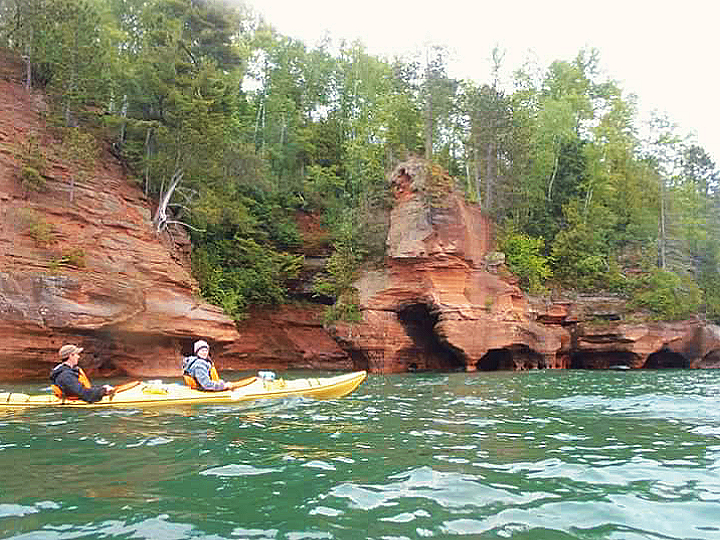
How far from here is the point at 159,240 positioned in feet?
74.3

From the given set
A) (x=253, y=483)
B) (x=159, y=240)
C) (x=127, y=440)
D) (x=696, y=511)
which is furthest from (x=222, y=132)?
(x=696, y=511)

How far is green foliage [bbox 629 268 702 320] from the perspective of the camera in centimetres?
2792

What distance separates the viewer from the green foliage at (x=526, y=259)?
28.5 m

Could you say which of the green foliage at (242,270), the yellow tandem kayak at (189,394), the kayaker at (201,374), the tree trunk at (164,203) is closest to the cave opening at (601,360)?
the green foliage at (242,270)

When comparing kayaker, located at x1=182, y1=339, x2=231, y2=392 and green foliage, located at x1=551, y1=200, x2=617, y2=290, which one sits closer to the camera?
kayaker, located at x1=182, y1=339, x2=231, y2=392

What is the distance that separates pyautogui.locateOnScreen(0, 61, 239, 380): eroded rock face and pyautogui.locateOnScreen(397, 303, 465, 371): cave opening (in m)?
8.22

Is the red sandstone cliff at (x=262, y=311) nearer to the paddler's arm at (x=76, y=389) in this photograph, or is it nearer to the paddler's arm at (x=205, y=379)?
the paddler's arm at (x=76, y=389)

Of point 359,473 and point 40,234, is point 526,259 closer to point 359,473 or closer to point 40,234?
point 40,234

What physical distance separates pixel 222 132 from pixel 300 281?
8.97 m

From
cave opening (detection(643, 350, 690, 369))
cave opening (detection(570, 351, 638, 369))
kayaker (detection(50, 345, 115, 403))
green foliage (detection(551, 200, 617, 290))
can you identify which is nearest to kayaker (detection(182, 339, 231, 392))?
kayaker (detection(50, 345, 115, 403))

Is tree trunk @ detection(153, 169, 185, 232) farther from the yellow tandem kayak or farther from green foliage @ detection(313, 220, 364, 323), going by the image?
the yellow tandem kayak

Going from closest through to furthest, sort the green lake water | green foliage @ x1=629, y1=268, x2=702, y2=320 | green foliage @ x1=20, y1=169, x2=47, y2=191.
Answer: the green lake water → green foliage @ x1=20, y1=169, x2=47, y2=191 → green foliage @ x1=629, y1=268, x2=702, y2=320

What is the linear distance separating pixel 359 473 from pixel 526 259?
24543mm

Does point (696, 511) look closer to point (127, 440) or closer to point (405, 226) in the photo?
point (127, 440)
